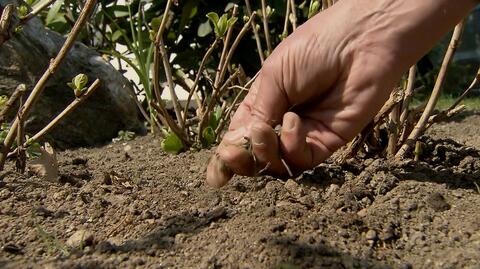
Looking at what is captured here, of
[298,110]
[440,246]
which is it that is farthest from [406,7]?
[440,246]

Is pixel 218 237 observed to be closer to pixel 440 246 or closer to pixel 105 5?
pixel 440 246

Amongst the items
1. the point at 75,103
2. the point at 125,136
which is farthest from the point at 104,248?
the point at 125,136

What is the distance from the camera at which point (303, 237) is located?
5.68ft

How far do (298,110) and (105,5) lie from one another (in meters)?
2.80

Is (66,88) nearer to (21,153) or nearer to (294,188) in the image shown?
(21,153)

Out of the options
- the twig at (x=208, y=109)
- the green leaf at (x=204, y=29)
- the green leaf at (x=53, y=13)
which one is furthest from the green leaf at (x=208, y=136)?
the green leaf at (x=53, y=13)

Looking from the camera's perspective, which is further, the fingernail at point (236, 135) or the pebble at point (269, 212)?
the fingernail at point (236, 135)

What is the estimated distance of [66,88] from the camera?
369cm

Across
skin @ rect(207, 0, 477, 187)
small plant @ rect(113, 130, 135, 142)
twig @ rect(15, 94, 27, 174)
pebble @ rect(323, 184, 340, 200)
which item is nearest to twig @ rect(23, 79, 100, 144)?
twig @ rect(15, 94, 27, 174)

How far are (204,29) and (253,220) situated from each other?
270 centimetres

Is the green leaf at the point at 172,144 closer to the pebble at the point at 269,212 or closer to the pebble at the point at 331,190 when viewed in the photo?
the pebble at the point at 331,190

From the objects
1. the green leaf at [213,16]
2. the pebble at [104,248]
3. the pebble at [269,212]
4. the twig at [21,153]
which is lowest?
the pebble at [269,212]

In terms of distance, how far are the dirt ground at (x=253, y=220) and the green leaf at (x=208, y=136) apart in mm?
617

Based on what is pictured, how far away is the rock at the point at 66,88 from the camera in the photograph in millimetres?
3521
